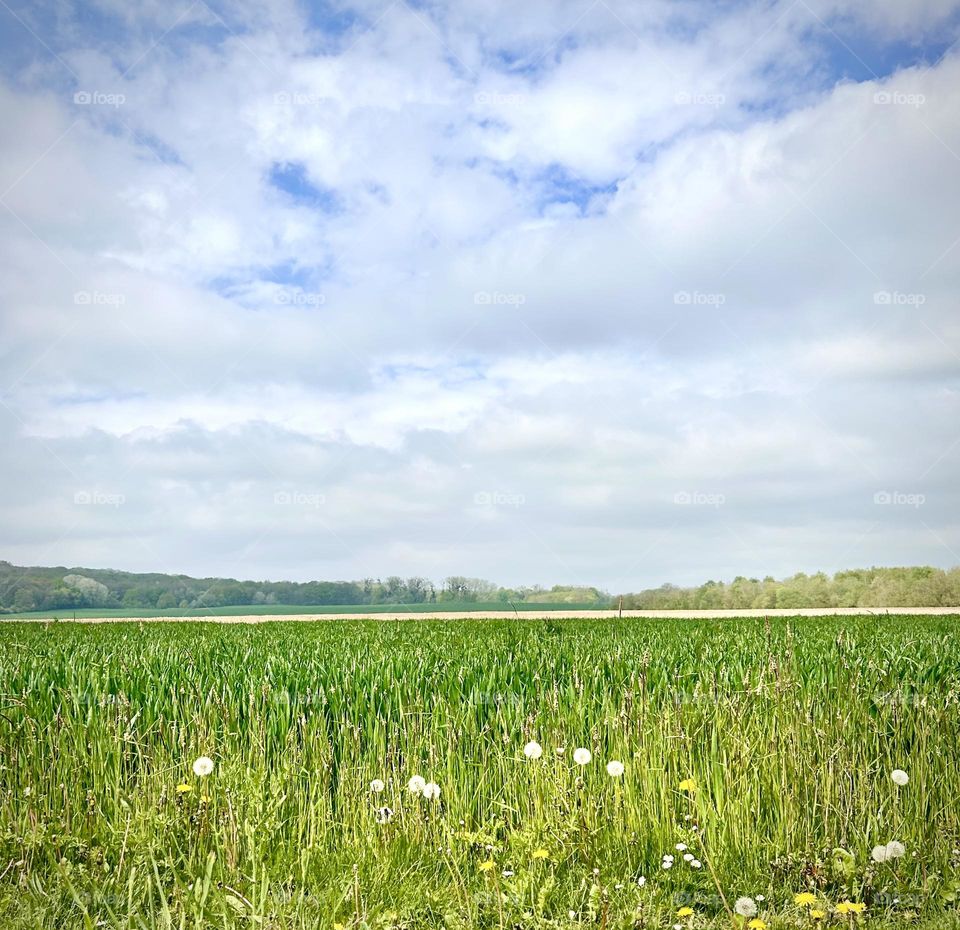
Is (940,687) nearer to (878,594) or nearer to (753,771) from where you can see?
(753,771)

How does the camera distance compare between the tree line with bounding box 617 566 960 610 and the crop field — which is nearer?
the crop field

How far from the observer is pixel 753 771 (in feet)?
16.0

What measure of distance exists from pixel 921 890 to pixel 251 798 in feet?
11.8

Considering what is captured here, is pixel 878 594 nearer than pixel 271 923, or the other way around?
pixel 271 923

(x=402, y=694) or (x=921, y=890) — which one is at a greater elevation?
(x=402, y=694)

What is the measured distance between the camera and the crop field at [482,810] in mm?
3719

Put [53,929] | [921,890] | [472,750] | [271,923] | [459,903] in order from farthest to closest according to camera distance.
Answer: [472,750] → [921,890] → [459,903] → [53,929] → [271,923]

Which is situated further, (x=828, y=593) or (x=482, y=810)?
(x=828, y=593)

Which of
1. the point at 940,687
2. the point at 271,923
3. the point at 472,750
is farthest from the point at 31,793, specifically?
the point at 940,687

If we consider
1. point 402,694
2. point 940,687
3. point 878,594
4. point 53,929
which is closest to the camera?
point 53,929

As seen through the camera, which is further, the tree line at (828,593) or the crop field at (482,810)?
the tree line at (828,593)

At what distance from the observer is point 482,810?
5.08m

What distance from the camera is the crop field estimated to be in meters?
3.72

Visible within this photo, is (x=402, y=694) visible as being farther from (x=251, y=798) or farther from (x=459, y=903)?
(x=459, y=903)
